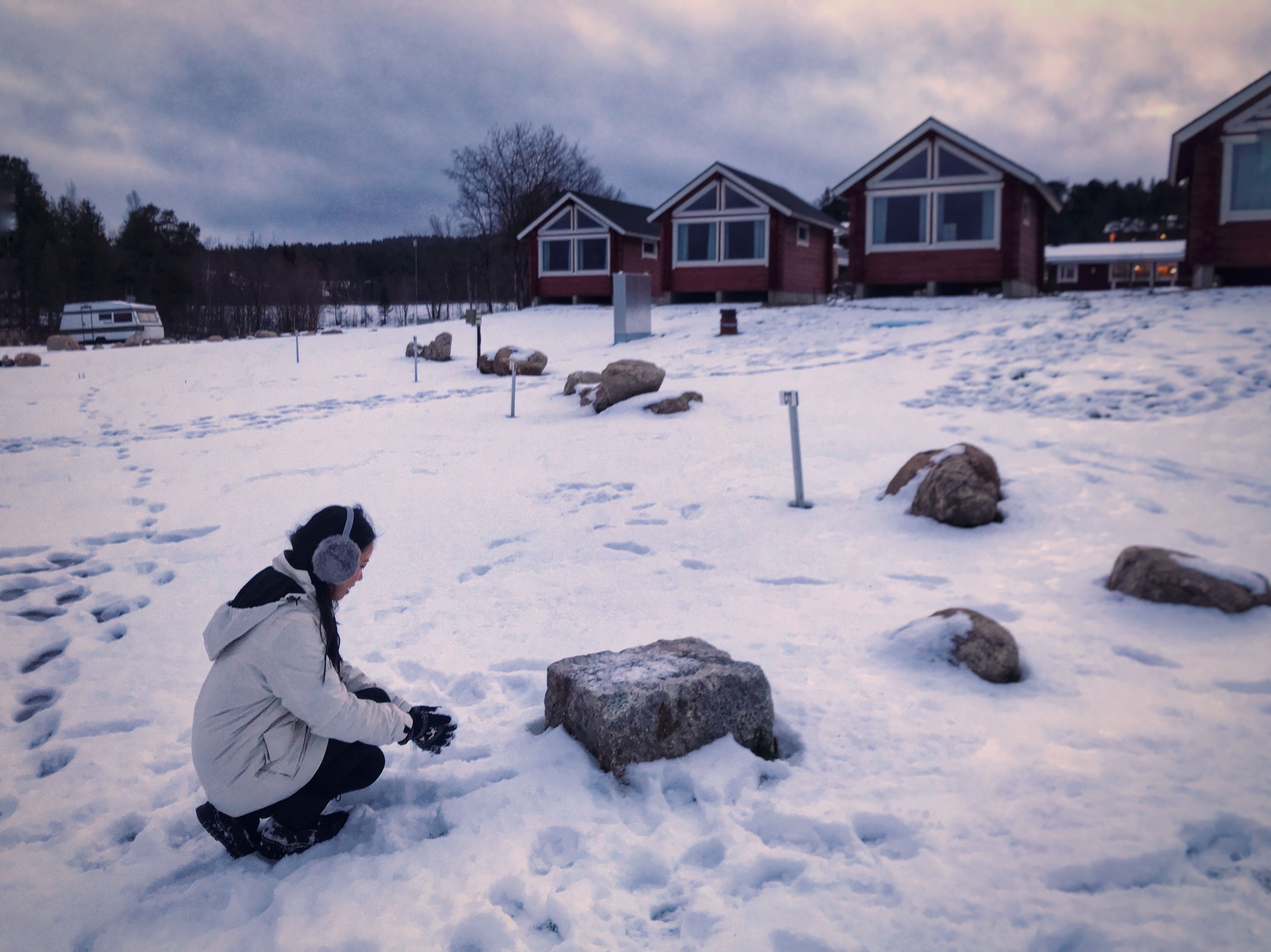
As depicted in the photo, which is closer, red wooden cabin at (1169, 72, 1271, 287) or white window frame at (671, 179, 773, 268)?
red wooden cabin at (1169, 72, 1271, 287)

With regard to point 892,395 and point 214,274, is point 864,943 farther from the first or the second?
point 214,274

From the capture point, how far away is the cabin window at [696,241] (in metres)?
27.4

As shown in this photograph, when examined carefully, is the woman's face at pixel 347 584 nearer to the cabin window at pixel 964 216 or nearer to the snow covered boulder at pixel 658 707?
the snow covered boulder at pixel 658 707

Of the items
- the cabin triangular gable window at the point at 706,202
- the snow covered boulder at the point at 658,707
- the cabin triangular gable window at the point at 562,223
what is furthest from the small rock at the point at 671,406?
the cabin triangular gable window at the point at 562,223

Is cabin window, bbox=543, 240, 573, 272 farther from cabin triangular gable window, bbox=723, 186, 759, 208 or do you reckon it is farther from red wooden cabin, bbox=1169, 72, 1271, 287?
red wooden cabin, bbox=1169, 72, 1271, 287

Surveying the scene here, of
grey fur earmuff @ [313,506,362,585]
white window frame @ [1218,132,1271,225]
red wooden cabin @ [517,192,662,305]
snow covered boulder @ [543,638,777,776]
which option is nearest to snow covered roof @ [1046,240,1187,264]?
red wooden cabin @ [517,192,662,305]

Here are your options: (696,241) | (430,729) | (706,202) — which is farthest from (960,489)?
(706,202)

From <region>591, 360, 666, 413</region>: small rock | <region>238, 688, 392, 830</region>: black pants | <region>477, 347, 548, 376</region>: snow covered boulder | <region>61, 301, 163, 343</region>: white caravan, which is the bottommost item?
<region>238, 688, 392, 830</region>: black pants

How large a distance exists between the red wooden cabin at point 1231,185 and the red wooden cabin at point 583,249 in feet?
56.0

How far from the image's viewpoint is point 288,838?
124 inches

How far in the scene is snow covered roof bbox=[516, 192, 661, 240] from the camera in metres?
30.4

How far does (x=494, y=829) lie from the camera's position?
A: 10.7 feet

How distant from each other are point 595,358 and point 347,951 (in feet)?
57.1

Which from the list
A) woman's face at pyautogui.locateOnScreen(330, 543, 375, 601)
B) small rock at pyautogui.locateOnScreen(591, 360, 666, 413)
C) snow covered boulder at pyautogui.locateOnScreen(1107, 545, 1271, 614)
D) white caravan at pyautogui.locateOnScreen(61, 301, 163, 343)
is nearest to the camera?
woman's face at pyautogui.locateOnScreen(330, 543, 375, 601)
